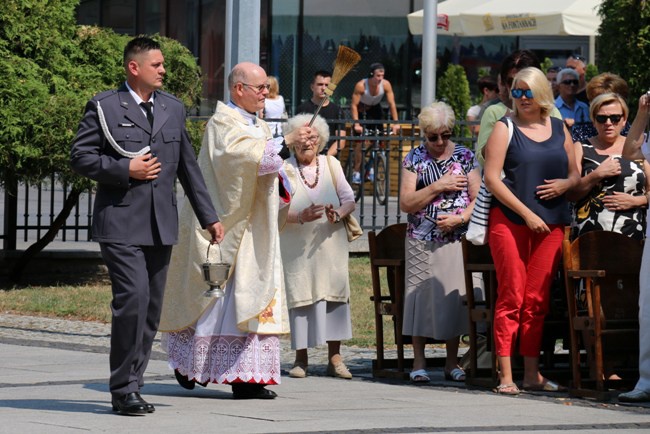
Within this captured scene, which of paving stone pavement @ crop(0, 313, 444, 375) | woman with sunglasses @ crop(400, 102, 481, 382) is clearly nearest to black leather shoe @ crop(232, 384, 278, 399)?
woman with sunglasses @ crop(400, 102, 481, 382)

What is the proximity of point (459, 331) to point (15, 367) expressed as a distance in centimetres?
280

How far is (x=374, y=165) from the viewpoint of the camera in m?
17.0

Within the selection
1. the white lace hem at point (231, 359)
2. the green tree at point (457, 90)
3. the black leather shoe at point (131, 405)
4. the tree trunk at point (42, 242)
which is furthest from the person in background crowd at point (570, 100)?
the green tree at point (457, 90)

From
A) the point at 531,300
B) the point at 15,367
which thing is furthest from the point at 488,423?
the point at 15,367

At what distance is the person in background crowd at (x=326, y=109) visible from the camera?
49.4 feet

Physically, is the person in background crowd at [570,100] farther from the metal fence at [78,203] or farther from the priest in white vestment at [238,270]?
the priest in white vestment at [238,270]

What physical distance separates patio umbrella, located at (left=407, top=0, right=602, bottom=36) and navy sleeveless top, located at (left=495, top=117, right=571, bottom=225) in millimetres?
12411

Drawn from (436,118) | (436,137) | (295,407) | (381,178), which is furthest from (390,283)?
(381,178)

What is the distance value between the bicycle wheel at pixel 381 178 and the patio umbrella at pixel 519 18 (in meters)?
4.67

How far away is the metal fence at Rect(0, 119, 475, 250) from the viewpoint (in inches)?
619

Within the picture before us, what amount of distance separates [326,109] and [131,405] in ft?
31.5

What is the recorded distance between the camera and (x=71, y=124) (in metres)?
13.9

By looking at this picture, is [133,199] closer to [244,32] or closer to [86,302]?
[244,32]

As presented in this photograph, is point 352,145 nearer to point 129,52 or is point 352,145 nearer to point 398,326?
point 398,326
